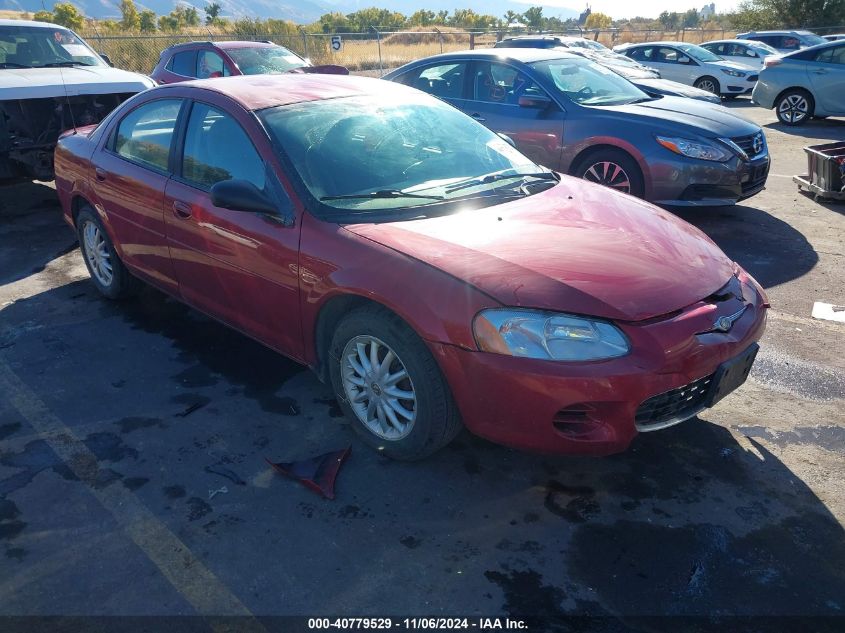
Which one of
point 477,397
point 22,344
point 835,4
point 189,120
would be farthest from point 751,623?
point 835,4

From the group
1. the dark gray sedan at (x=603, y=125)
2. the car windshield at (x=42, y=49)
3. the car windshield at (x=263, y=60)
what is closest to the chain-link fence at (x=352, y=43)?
the car windshield at (x=263, y=60)

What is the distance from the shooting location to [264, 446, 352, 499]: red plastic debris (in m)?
3.06

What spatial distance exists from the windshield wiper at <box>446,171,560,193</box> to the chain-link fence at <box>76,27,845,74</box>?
17243 millimetres

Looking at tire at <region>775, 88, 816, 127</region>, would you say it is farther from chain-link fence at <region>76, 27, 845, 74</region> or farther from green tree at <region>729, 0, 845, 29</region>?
green tree at <region>729, 0, 845, 29</region>

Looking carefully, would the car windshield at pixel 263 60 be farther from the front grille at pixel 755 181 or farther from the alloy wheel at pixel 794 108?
the alloy wheel at pixel 794 108

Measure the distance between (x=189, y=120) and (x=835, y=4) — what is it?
121 ft

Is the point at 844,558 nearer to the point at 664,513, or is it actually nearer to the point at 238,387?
the point at 664,513

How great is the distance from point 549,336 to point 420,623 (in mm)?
1146

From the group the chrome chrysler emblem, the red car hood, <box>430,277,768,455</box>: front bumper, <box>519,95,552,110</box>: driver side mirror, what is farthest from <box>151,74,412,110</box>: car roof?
<box>519,95,552,110</box>: driver side mirror

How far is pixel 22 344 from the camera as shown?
4.54 meters

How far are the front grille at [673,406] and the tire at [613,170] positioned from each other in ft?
13.2

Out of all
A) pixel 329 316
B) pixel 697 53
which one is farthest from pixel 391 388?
Result: pixel 697 53

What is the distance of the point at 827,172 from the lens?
7441 mm

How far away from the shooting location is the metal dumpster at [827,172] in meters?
7.30
